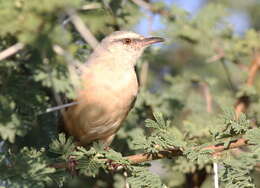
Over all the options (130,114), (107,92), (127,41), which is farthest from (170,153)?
(127,41)

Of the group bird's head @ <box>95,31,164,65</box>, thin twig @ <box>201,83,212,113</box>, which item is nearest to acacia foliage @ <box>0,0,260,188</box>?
thin twig @ <box>201,83,212,113</box>

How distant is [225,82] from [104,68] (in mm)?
3082

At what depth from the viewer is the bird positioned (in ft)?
14.9

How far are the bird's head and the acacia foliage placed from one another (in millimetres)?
129

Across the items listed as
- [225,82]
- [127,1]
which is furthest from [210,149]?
[225,82]

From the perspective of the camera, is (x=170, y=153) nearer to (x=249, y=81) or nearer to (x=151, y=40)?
(x=151, y=40)

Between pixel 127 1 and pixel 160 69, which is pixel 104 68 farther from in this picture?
pixel 160 69

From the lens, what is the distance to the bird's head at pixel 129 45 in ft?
17.2

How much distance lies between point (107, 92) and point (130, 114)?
0.71 metres

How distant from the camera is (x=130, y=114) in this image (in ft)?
17.1

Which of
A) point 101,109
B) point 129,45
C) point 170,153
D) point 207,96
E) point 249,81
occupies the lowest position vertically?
point 207,96

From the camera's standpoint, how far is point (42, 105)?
115 inches

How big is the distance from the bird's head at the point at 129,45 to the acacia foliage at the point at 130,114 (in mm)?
129

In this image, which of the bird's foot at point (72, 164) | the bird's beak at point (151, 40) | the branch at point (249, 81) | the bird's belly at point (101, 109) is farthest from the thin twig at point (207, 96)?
the bird's foot at point (72, 164)
